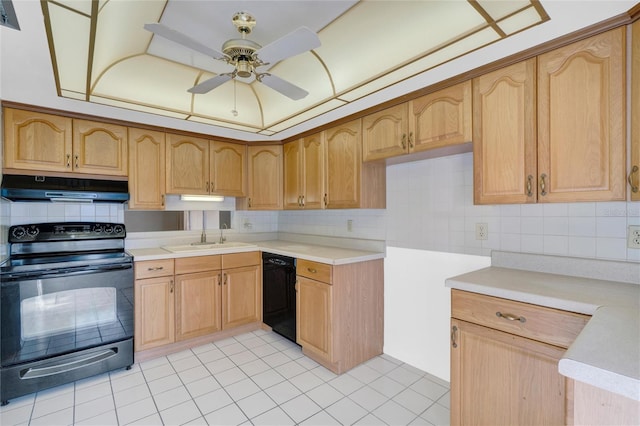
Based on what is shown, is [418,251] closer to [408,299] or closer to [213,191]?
[408,299]

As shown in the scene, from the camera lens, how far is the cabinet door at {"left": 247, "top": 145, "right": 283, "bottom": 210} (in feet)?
11.6

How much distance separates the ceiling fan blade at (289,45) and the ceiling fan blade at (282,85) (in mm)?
175

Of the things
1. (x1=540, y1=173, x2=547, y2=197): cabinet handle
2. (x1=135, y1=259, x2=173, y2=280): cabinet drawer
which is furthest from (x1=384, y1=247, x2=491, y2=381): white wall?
(x1=135, y1=259, x2=173, y2=280): cabinet drawer

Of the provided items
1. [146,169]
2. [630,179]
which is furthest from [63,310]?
[630,179]

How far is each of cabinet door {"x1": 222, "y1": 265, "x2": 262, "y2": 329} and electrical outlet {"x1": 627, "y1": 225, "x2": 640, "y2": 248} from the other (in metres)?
2.89

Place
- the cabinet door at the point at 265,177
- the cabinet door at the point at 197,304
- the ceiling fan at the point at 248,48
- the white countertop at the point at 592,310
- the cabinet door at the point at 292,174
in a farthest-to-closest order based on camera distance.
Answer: the cabinet door at the point at 265,177 → the cabinet door at the point at 292,174 → the cabinet door at the point at 197,304 → the ceiling fan at the point at 248,48 → the white countertop at the point at 592,310

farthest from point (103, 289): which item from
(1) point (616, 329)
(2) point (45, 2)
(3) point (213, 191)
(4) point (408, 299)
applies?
(1) point (616, 329)

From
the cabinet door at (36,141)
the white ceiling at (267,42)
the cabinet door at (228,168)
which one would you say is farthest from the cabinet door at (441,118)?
the cabinet door at (36,141)

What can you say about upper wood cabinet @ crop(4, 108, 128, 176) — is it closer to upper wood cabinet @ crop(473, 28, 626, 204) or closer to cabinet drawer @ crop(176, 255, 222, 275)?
cabinet drawer @ crop(176, 255, 222, 275)

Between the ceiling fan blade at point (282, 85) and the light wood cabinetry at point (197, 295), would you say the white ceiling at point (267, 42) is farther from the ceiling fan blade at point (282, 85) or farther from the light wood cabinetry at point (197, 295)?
the light wood cabinetry at point (197, 295)

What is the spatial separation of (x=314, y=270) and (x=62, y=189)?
2176 millimetres

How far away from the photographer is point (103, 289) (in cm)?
240

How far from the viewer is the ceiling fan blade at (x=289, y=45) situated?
4.49 ft

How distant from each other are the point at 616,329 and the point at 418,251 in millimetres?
1544
